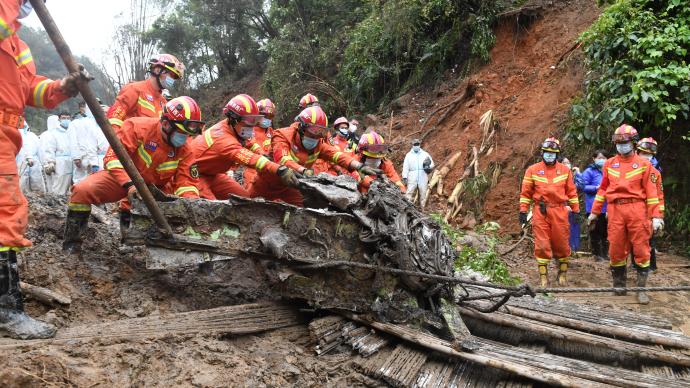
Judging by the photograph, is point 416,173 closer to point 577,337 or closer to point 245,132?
point 245,132

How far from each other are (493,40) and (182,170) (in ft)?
35.5

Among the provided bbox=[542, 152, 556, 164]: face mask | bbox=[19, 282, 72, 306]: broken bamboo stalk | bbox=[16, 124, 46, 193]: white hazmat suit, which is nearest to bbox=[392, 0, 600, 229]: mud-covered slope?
bbox=[542, 152, 556, 164]: face mask

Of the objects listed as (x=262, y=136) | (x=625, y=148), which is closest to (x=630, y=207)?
(x=625, y=148)

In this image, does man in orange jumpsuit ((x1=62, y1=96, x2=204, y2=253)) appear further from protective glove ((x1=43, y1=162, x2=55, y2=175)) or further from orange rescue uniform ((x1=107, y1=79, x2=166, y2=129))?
protective glove ((x1=43, y1=162, x2=55, y2=175))

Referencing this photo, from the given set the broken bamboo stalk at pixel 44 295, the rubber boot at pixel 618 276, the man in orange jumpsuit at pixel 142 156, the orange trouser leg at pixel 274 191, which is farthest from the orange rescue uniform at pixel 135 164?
the rubber boot at pixel 618 276

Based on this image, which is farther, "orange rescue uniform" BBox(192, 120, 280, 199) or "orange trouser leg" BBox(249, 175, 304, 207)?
"orange trouser leg" BBox(249, 175, 304, 207)

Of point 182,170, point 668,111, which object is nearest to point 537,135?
point 668,111

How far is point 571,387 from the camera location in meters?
2.80

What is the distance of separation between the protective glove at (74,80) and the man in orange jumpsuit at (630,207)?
5.78m

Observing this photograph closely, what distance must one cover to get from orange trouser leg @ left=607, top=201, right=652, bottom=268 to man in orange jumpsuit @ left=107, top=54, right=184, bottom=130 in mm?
5441

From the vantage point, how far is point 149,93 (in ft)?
18.0

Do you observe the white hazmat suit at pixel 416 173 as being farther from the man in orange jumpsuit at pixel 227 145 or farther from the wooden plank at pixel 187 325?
the wooden plank at pixel 187 325

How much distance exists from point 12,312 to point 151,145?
5.70ft

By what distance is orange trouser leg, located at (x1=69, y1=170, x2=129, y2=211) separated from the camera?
164 inches
